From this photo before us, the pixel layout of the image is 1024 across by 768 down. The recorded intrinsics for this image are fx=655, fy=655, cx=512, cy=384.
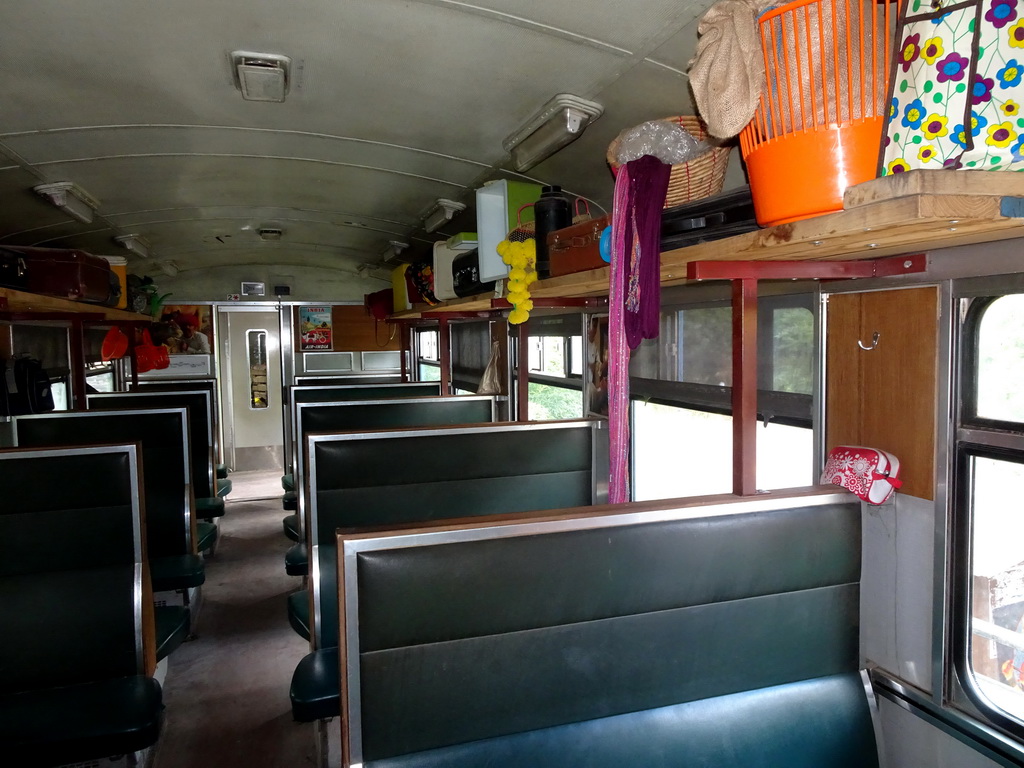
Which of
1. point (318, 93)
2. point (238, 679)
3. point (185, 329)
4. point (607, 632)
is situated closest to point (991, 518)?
point (607, 632)

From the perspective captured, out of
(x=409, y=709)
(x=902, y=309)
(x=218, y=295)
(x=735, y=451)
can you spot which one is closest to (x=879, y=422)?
(x=902, y=309)

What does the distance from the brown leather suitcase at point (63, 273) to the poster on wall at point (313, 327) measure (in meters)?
4.26

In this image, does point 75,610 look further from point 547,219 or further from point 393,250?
point 393,250

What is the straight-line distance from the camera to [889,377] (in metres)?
1.71

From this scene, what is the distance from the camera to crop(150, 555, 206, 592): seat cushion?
3422 mm

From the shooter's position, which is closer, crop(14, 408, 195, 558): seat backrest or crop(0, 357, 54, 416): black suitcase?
crop(14, 408, 195, 558): seat backrest

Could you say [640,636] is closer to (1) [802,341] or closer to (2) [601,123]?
(1) [802,341]

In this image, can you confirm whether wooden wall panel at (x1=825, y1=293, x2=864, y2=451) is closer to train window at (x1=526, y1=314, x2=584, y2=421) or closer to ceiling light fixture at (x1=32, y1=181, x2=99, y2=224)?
train window at (x1=526, y1=314, x2=584, y2=421)

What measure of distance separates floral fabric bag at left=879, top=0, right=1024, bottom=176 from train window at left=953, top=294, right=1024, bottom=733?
2.37 ft

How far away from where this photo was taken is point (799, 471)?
212 centimetres

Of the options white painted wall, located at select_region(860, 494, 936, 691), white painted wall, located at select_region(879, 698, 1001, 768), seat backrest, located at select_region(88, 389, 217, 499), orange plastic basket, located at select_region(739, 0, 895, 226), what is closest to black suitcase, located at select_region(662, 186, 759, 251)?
orange plastic basket, located at select_region(739, 0, 895, 226)

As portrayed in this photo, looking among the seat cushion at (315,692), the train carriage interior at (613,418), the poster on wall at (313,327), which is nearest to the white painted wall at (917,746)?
the train carriage interior at (613,418)

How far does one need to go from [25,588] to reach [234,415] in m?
6.28

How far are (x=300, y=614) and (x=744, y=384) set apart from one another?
7.07 feet
